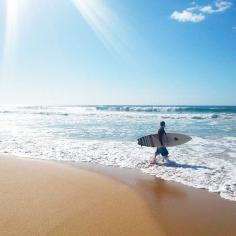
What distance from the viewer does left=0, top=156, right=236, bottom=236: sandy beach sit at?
13.9 feet

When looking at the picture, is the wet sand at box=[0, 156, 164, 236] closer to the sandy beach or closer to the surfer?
the sandy beach

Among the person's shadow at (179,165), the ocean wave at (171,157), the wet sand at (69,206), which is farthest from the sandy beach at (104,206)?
the person's shadow at (179,165)

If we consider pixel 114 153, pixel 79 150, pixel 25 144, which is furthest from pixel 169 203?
pixel 25 144

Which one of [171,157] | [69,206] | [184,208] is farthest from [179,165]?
[69,206]

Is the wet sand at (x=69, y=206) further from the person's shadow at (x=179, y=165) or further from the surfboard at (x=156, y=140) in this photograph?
the surfboard at (x=156, y=140)

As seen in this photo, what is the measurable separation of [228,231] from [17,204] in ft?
11.2

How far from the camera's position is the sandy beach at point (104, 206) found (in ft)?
13.9

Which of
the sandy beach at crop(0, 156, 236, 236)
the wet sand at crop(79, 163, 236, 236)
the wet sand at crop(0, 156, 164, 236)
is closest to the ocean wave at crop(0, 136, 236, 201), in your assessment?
the wet sand at crop(79, 163, 236, 236)

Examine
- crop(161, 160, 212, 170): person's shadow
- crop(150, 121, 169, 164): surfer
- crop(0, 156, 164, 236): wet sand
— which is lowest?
crop(161, 160, 212, 170): person's shadow

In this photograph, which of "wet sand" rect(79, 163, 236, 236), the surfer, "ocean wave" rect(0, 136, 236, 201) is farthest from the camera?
the surfer

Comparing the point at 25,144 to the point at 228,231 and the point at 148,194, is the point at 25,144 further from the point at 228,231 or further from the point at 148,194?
the point at 228,231

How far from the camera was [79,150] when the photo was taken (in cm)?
1084

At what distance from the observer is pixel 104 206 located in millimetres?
5090

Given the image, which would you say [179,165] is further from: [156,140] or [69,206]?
[69,206]
